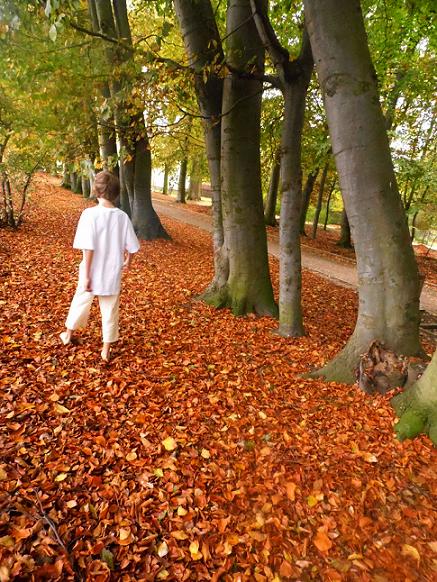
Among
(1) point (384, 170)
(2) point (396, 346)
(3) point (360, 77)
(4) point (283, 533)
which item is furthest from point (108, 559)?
(3) point (360, 77)

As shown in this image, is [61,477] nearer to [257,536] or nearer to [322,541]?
[257,536]

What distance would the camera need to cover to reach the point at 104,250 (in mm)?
3506

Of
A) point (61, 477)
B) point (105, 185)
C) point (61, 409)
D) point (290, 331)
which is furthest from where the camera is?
point (290, 331)

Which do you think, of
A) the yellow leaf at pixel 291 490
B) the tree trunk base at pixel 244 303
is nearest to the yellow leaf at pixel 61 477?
the yellow leaf at pixel 291 490

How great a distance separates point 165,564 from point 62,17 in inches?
172

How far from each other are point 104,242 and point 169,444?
1934mm

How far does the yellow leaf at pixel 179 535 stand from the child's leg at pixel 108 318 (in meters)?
2.06

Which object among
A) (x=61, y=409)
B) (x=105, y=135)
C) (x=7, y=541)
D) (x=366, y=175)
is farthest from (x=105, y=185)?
(x=105, y=135)

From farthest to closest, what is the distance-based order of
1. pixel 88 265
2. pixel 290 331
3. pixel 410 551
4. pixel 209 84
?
1. pixel 209 84
2. pixel 290 331
3. pixel 88 265
4. pixel 410 551

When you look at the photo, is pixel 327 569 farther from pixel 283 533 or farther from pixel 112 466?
pixel 112 466

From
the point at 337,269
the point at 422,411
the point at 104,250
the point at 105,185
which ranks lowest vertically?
the point at 337,269

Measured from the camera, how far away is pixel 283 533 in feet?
7.32

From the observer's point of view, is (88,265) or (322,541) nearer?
(322,541)

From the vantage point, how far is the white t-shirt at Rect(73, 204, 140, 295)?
3.40m
